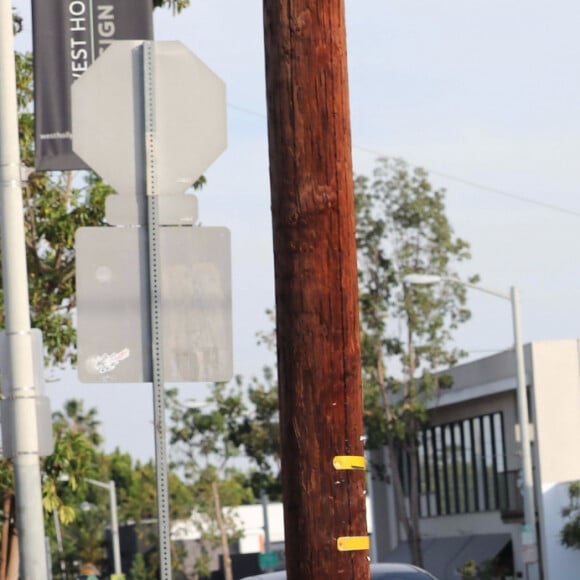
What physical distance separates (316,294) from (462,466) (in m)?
48.8

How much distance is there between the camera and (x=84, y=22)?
14.0 meters

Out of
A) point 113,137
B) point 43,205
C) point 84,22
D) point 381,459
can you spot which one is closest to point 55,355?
point 43,205

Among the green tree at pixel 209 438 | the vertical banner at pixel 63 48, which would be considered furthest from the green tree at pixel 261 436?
the vertical banner at pixel 63 48

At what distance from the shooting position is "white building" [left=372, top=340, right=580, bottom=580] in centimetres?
4703

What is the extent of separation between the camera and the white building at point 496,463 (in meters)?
47.0

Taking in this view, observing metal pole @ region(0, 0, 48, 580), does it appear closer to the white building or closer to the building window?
the white building

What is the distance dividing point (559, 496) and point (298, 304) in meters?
42.0

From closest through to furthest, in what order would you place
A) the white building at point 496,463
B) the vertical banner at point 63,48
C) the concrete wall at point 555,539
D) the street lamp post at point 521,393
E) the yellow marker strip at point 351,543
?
the yellow marker strip at point 351,543 → the vertical banner at point 63,48 → the street lamp post at point 521,393 → the concrete wall at point 555,539 → the white building at point 496,463

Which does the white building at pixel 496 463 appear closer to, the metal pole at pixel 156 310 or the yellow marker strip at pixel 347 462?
the metal pole at pixel 156 310

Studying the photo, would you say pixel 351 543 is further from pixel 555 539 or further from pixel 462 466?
pixel 462 466

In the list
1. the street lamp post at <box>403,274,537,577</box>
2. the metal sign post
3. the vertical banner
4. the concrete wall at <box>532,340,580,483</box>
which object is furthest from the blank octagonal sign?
the concrete wall at <box>532,340,580,483</box>

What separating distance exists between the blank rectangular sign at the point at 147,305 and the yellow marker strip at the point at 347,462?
70 centimetres

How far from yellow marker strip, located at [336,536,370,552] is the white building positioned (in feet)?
118

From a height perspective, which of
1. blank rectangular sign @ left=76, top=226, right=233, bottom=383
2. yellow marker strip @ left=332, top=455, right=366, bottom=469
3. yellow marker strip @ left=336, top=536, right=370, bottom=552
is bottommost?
yellow marker strip @ left=336, top=536, right=370, bottom=552
